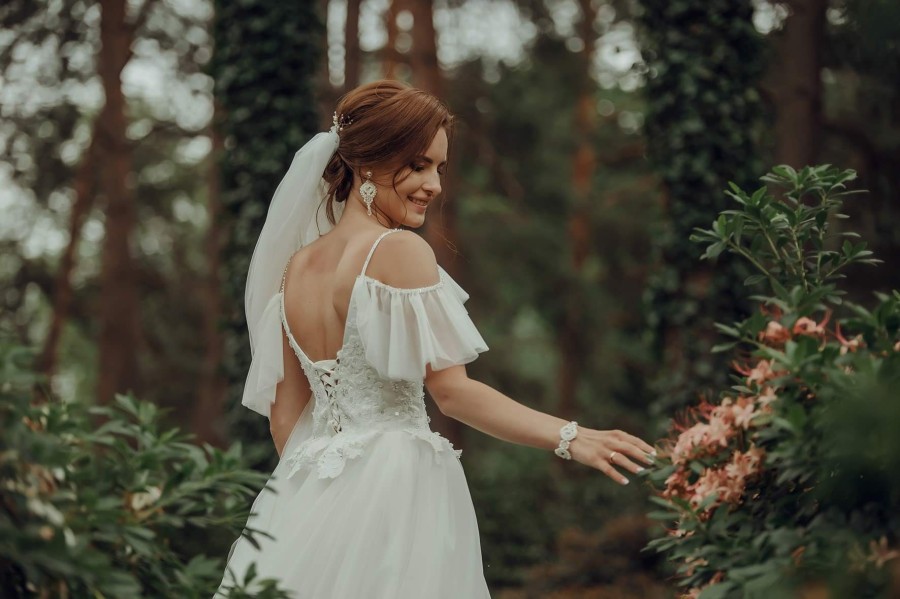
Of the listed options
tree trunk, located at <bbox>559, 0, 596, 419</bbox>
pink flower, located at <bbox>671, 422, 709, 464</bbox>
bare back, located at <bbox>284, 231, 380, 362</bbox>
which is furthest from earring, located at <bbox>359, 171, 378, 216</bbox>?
tree trunk, located at <bbox>559, 0, 596, 419</bbox>

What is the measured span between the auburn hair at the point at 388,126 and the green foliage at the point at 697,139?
330cm

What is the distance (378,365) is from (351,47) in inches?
343

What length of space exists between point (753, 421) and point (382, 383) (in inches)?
47.2

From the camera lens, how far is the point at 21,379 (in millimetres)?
1889

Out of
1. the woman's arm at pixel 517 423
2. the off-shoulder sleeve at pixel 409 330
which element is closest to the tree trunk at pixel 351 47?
the off-shoulder sleeve at pixel 409 330

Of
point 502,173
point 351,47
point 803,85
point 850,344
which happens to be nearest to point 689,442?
point 850,344

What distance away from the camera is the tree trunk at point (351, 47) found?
11.2m

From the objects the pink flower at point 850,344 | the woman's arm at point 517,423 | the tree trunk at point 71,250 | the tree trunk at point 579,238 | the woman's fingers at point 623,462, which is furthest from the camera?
the tree trunk at point 579,238

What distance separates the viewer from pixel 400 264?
307cm

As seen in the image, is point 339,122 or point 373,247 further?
point 339,122

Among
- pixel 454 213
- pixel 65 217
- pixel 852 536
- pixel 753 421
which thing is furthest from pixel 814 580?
pixel 65 217

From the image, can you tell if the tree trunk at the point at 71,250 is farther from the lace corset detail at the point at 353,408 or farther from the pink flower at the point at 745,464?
the pink flower at the point at 745,464

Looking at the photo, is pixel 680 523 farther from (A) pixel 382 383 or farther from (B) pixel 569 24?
(B) pixel 569 24

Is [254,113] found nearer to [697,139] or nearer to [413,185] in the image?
[697,139]
